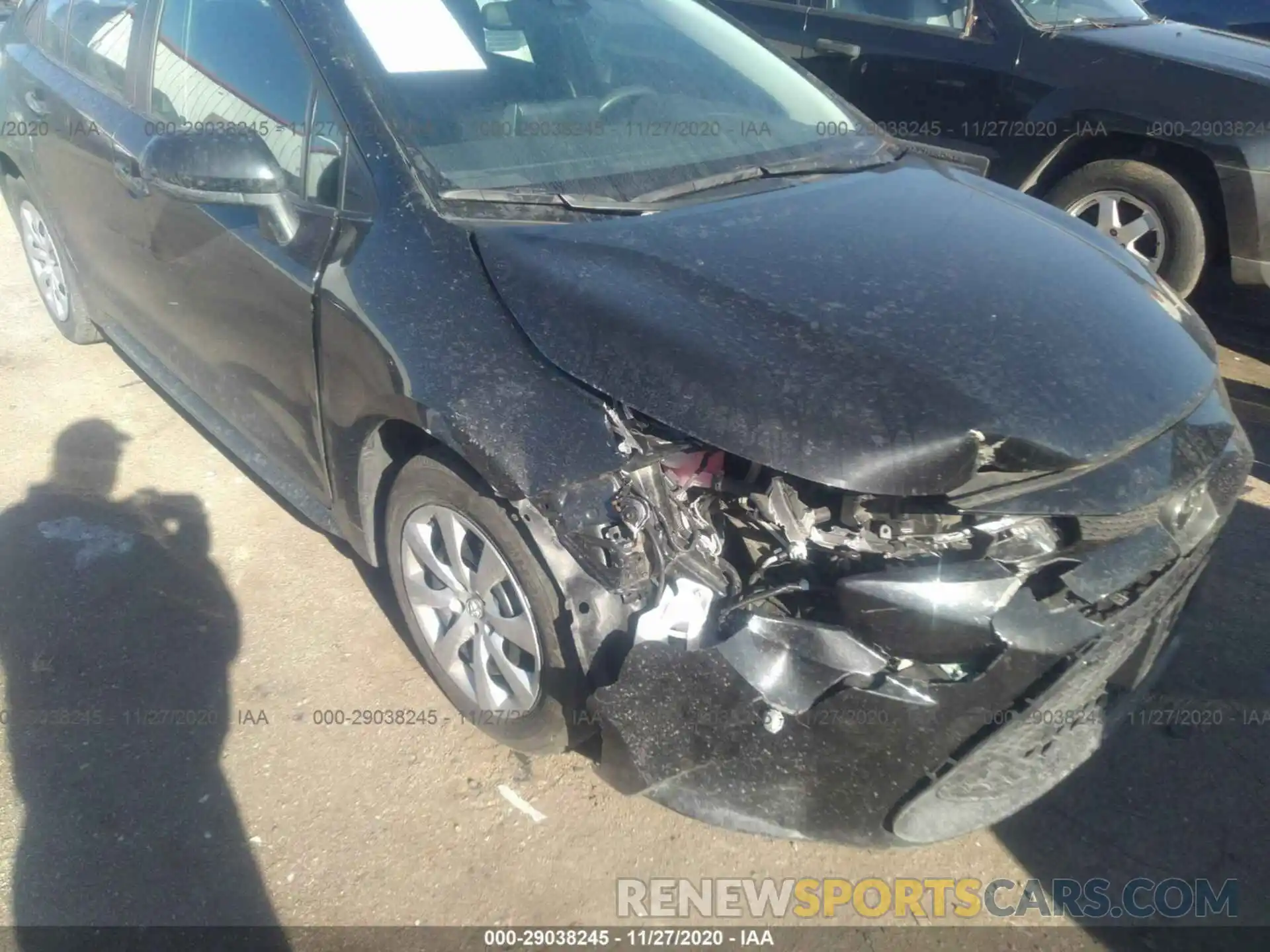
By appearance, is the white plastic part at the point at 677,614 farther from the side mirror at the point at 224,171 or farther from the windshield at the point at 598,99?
the side mirror at the point at 224,171

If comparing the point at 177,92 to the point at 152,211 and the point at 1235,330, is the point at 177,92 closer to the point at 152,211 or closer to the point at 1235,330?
the point at 152,211

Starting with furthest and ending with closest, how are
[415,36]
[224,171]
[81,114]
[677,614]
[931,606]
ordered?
[81,114] → [415,36] → [224,171] → [677,614] → [931,606]

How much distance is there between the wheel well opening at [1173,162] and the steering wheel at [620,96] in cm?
297

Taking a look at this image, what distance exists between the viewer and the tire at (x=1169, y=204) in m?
4.73

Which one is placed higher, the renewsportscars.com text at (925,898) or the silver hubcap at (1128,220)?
the silver hubcap at (1128,220)

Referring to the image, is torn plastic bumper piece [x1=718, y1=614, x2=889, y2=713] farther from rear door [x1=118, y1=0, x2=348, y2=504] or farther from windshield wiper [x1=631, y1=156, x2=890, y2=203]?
rear door [x1=118, y1=0, x2=348, y2=504]

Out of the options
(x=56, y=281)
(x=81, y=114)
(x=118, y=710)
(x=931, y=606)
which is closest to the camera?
(x=931, y=606)

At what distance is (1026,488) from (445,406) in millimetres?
1187

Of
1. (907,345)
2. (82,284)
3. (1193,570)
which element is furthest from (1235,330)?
(82,284)

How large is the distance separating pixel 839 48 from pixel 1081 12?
127cm

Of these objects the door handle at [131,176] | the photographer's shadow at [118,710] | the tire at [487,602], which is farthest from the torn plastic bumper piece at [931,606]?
the door handle at [131,176]

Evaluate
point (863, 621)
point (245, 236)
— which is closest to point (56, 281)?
point (245, 236)

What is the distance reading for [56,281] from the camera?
4594 millimetres

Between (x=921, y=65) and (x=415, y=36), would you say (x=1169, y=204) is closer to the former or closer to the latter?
(x=921, y=65)
